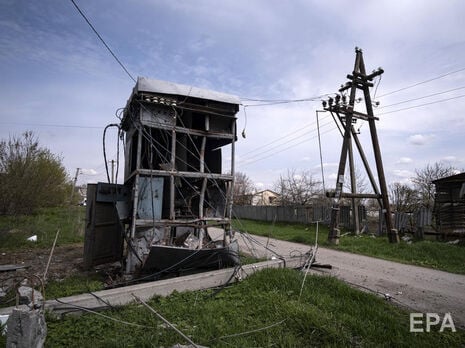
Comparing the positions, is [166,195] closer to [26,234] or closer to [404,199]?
[26,234]

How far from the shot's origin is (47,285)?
637cm

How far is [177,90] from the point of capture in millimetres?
7441

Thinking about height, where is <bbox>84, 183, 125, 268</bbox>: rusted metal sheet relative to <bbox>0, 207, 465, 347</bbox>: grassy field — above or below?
above

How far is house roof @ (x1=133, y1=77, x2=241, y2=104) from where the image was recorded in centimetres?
712

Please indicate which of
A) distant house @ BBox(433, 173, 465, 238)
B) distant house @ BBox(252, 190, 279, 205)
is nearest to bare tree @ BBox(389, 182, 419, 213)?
distant house @ BBox(433, 173, 465, 238)

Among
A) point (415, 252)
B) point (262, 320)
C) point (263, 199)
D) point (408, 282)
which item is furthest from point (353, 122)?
point (263, 199)

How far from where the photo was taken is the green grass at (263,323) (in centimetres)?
362

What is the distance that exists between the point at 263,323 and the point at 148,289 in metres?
2.12

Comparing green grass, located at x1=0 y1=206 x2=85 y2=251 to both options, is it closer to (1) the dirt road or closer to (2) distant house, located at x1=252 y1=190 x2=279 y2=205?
(1) the dirt road

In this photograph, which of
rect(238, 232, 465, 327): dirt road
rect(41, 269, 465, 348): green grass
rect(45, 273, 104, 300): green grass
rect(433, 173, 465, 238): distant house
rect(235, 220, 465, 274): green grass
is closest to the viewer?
rect(41, 269, 465, 348): green grass

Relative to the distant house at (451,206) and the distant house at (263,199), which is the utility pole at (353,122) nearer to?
the distant house at (451,206)

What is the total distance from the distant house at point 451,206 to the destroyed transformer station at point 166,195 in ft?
34.2

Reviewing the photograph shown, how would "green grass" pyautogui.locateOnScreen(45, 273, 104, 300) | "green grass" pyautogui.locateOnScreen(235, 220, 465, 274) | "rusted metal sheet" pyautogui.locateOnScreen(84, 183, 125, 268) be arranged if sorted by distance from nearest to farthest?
1. "green grass" pyautogui.locateOnScreen(45, 273, 104, 300)
2. "rusted metal sheet" pyautogui.locateOnScreen(84, 183, 125, 268)
3. "green grass" pyautogui.locateOnScreen(235, 220, 465, 274)

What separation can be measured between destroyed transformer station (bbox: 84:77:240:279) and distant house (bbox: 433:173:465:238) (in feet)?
34.2
